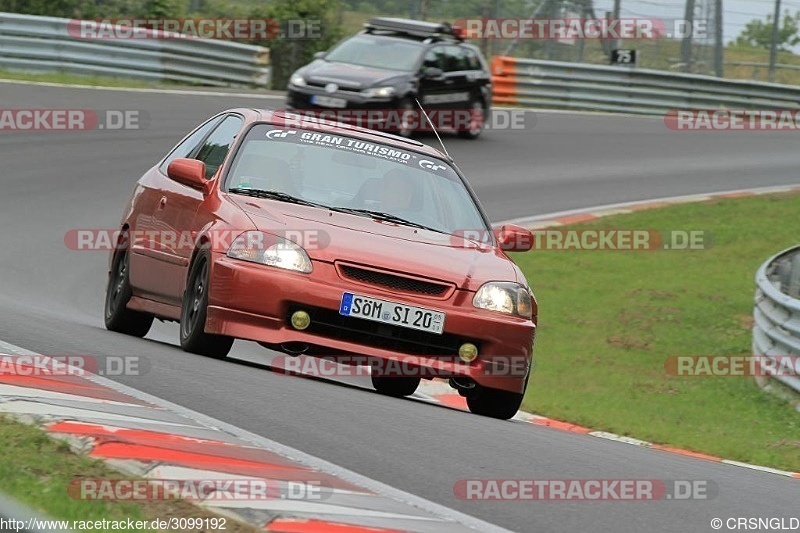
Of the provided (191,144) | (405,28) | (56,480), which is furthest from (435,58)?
(56,480)

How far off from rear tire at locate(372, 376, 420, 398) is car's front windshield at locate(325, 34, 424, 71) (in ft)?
46.0

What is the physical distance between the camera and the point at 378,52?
2344 cm

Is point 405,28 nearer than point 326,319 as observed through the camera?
No

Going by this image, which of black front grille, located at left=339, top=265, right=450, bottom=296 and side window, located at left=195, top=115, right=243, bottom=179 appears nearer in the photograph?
black front grille, located at left=339, top=265, right=450, bottom=296

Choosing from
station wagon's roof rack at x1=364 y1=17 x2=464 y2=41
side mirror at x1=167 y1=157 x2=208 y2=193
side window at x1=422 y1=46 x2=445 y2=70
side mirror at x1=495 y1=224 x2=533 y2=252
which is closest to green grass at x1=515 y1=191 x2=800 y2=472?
side mirror at x1=495 y1=224 x2=533 y2=252

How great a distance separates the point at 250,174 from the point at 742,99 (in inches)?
925

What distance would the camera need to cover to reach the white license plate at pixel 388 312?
7781mm

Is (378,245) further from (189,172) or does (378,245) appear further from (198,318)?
(189,172)

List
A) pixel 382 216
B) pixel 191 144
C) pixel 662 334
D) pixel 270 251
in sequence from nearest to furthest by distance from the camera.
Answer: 1. pixel 270 251
2. pixel 382 216
3. pixel 191 144
4. pixel 662 334

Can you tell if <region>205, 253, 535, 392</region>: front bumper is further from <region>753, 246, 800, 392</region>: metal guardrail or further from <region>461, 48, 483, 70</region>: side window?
A: <region>461, 48, 483, 70</region>: side window

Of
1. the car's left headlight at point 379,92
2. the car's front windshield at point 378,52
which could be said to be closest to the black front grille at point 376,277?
the car's left headlight at point 379,92

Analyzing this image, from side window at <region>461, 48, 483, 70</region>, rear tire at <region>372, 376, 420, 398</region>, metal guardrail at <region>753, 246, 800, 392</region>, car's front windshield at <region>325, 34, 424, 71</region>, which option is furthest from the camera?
side window at <region>461, 48, 483, 70</region>

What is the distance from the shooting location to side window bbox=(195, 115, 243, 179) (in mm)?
8984

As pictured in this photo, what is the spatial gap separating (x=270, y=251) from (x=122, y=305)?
2.12 metres
